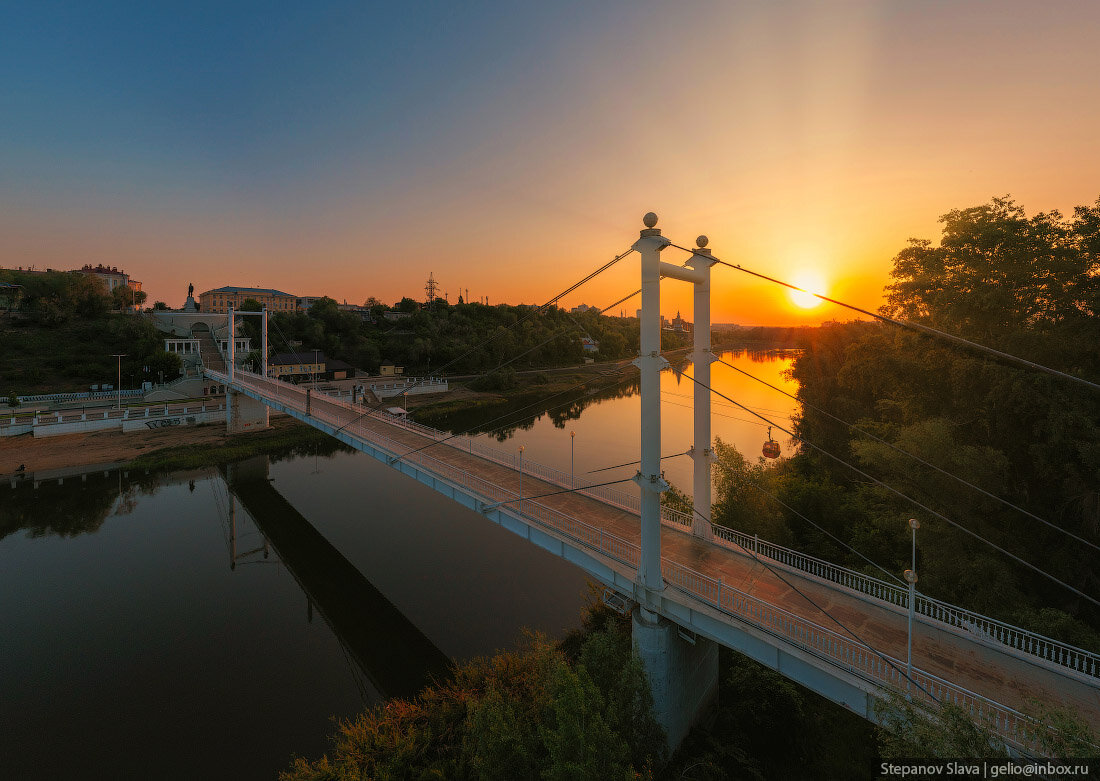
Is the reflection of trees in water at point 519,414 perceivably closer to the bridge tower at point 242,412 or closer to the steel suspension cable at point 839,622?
the bridge tower at point 242,412

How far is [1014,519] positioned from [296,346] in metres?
82.5

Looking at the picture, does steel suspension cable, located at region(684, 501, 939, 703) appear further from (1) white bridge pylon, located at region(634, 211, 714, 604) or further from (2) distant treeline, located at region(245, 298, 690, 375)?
(2) distant treeline, located at region(245, 298, 690, 375)

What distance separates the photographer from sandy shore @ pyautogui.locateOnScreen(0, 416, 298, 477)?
104ft

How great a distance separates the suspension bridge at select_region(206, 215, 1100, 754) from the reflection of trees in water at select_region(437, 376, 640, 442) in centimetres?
3142

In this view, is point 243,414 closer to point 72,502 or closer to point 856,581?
point 72,502

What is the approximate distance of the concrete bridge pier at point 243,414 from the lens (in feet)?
135

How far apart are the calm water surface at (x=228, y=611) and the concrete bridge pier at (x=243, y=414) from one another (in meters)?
11.1

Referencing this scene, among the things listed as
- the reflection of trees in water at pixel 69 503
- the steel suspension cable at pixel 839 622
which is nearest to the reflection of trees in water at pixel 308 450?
the reflection of trees in water at pixel 69 503

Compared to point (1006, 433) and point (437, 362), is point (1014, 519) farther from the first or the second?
point (437, 362)

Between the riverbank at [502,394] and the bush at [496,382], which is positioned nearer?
the riverbank at [502,394]

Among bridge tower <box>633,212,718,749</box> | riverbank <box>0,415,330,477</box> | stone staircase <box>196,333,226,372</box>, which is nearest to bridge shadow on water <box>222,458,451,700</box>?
bridge tower <box>633,212,718,749</box>

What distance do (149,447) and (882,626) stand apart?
47.3 metres

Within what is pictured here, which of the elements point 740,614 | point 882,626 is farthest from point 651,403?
point 882,626

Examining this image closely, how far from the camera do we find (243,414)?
4206cm
